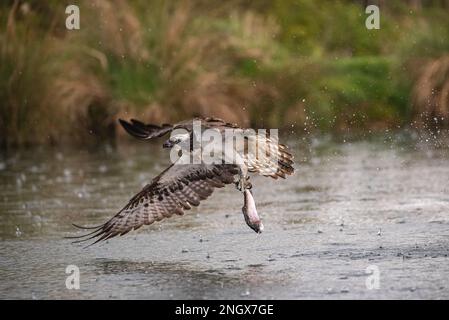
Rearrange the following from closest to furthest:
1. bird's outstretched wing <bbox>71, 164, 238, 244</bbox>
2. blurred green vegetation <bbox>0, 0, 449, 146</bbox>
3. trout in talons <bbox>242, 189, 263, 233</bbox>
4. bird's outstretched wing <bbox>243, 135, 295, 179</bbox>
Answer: trout in talons <bbox>242, 189, 263, 233</bbox> < bird's outstretched wing <bbox>71, 164, 238, 244</bbox> < bird's outstretched wing <bbox>243, 135, 295, 179</bbox> < blurred green vegetation <bbox>0, 0, 449, 146</bbox>

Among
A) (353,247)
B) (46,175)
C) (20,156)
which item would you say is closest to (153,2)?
(20,156)

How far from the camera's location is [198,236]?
884cm

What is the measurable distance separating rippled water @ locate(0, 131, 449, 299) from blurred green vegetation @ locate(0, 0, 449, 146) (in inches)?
90.6

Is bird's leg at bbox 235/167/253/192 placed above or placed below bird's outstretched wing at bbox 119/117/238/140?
below

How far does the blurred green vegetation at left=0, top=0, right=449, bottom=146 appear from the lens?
53.4 feet

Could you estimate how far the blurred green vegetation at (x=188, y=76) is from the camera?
53.4 ft

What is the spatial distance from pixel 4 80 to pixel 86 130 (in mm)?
1359

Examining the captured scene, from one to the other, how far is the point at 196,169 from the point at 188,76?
27.5 feet

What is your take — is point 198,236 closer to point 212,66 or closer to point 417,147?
point 417,147

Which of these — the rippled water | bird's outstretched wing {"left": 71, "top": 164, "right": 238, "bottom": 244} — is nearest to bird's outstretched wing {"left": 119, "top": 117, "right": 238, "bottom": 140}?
bird's outstretched wing {"left": 71, "top": 164, "right": 238, "bottom": 244}

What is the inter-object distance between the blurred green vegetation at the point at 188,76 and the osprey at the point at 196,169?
7575 millimetres

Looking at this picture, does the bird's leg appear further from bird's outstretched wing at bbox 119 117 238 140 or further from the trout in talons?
bird's outstretched wing at bbox 119 117 238 140

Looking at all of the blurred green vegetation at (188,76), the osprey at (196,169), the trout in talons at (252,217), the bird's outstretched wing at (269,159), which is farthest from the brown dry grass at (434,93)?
A: the trout in talons at (252,217)

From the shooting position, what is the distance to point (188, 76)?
Answer: 656 inches
